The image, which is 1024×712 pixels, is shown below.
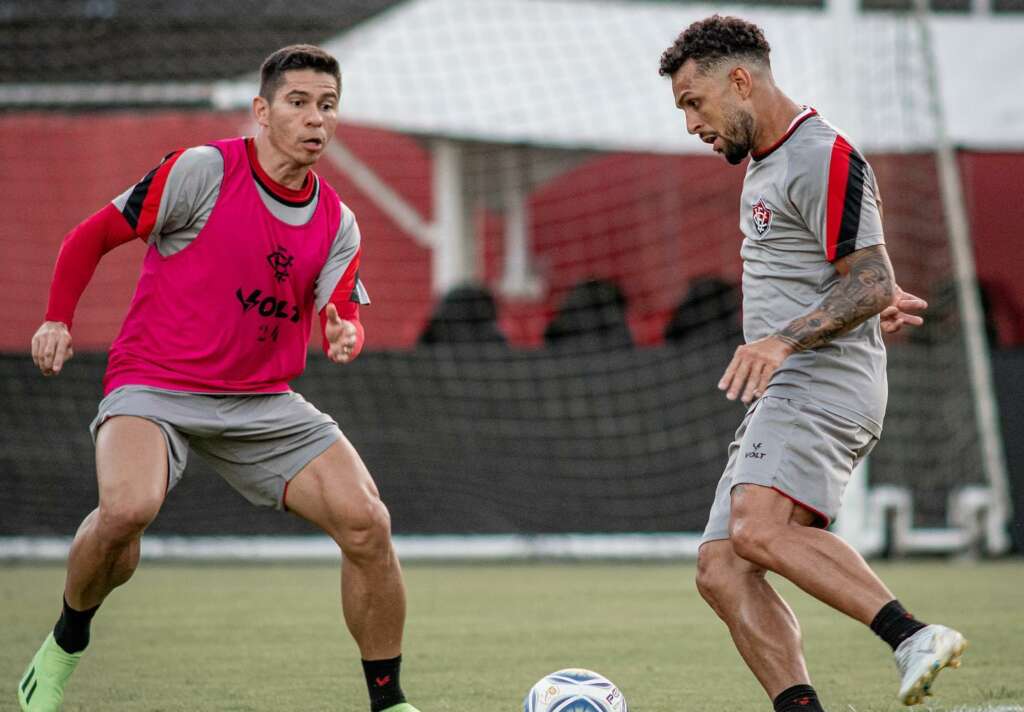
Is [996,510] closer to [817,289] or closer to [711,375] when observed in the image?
[711,375]

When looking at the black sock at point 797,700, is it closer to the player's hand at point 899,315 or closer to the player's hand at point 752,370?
the player's hand at point 752,370

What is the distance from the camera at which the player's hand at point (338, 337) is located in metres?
4.82

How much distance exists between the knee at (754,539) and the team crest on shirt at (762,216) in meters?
0.88

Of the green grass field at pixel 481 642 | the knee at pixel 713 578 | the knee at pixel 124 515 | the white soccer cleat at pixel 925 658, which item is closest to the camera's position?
the white soccer cleat at pixel 925 658

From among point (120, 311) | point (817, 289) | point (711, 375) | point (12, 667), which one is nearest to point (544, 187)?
point (120, 311)

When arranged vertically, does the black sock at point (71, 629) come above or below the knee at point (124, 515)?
below

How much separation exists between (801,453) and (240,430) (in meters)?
1.91

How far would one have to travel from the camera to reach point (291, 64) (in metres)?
5.21

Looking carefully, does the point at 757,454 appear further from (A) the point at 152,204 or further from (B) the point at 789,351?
(A) the point at 152,204

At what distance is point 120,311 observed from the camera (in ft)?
60.4

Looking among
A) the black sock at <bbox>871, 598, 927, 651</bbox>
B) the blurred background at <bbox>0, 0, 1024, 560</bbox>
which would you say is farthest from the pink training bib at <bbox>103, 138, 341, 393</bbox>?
the blurred background at <bbox>0, 0, 1024, 560</bbox>

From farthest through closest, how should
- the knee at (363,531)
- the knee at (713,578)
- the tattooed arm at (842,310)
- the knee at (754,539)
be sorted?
the knee at (363,531) → the knee at (713,578) → the knee at (754,539) → the tattooed arm at (842,310)

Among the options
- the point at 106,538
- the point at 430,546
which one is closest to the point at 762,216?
the point at 106,538

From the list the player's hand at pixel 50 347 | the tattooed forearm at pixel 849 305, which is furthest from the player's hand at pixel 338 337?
the tattooed forearm at pixel 849 305
